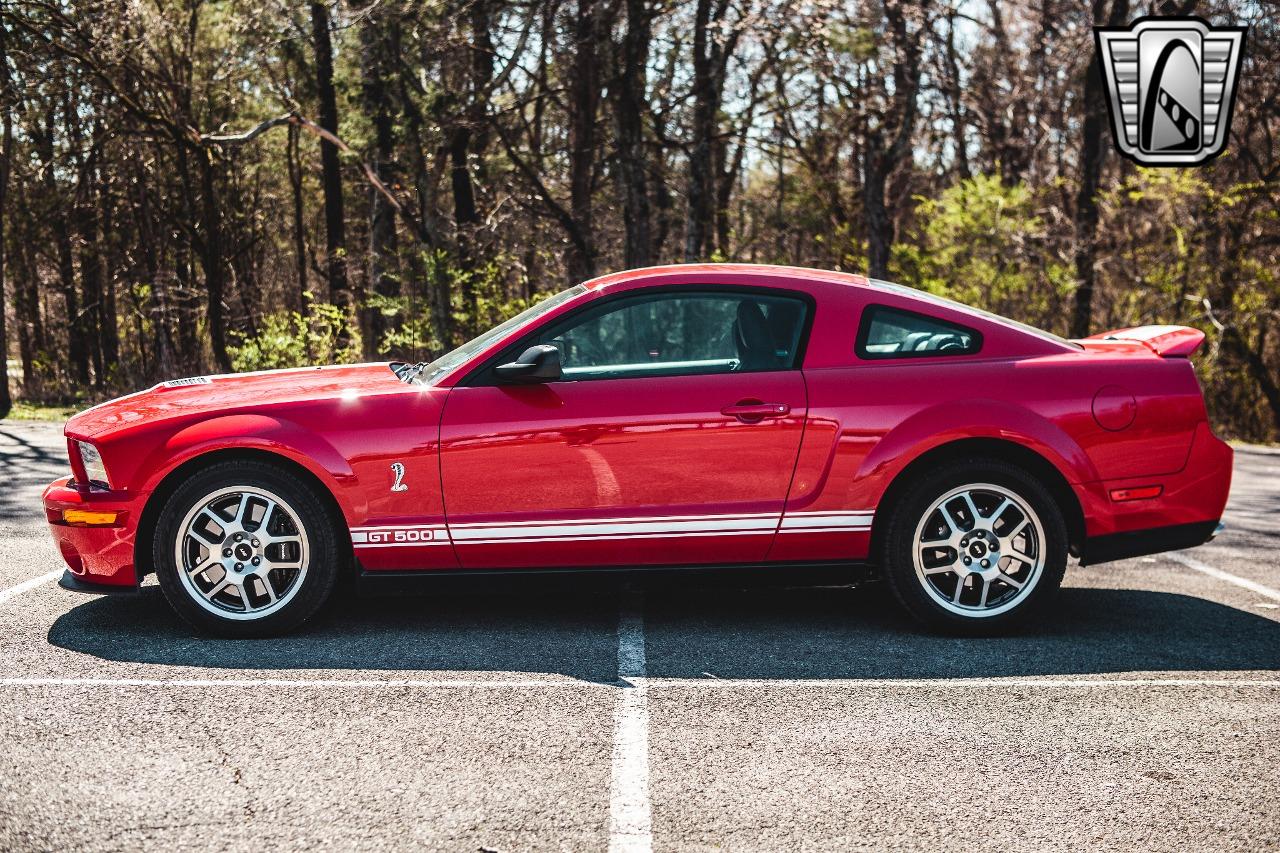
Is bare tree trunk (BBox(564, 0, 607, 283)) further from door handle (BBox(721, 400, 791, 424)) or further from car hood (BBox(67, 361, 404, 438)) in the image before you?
door handle (BBox(721, 400, 791, 424))

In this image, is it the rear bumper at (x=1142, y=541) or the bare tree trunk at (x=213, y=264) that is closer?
the rear bumper at (x=1142, y=541)

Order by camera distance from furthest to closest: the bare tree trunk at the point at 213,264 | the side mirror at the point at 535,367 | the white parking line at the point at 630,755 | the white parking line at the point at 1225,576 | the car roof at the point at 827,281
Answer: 1. the bare tree trunk at the point at 213,264
2. the white parking line at the point at 1225,576
3. the car roof at the point at 827,281
4. the side mirror at the point at 535,367
5. the white parking line at the point at 630,755

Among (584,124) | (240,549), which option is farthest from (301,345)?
(240,549)

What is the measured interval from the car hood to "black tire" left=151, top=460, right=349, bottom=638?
0.98ft

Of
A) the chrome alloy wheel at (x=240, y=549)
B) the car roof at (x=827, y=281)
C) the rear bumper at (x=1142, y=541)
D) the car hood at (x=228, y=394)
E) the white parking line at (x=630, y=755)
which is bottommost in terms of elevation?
the white parking line at (x=630, y=755)

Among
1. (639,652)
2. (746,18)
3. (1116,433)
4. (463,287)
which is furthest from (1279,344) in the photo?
(639,652)

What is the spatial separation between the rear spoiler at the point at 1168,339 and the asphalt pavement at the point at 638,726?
1.27 meters

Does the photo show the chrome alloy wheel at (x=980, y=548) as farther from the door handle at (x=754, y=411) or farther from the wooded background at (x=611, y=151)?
the wooded background at (x=611, y=151)

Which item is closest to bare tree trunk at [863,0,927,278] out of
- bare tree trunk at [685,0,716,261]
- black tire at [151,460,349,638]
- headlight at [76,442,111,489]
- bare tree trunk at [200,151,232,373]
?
bare tree trunk at [685,0,716,261]

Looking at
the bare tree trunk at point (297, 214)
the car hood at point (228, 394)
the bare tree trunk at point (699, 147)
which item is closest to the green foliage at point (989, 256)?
the bare tree trunk at point (699, 147)

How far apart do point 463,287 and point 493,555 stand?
1393cm

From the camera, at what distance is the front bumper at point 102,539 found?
494cm

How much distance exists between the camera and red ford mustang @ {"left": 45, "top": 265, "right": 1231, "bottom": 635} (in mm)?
4953

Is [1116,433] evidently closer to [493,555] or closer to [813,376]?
[813,376]
